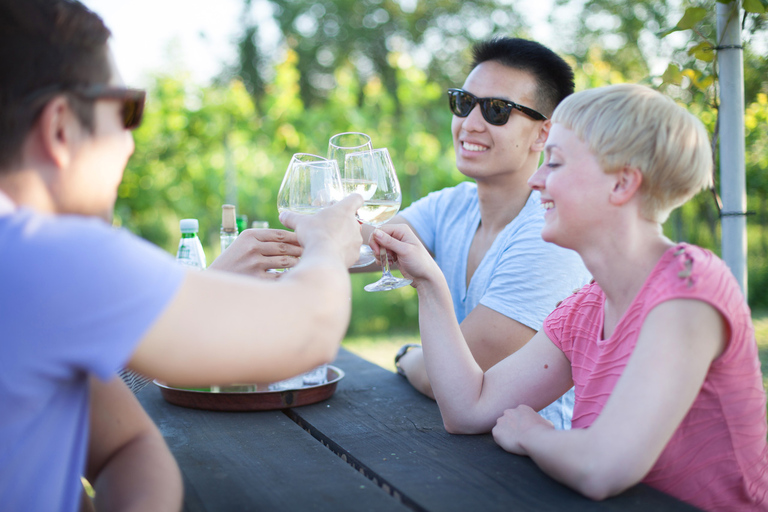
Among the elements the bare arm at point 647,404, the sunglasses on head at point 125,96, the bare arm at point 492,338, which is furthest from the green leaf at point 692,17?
the sunglasses on head at point 125,96

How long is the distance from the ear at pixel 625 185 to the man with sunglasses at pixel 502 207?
3.05ft

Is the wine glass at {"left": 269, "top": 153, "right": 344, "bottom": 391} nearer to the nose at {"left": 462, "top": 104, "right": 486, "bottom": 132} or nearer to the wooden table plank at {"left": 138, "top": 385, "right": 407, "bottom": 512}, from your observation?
the wooden table plank at {"left": 138, "top": 385, "right": 407, "bottom": 512}

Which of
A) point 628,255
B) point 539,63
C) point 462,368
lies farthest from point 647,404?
point 539,63

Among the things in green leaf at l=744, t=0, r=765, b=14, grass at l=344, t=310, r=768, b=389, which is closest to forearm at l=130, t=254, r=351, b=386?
green leaf at l=744, t=0, r=765, b=14

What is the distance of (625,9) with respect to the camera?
1769cm

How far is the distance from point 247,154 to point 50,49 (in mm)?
7931

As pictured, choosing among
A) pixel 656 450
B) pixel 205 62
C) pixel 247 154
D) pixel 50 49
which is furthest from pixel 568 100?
pixel 205 62

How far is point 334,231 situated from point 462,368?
76 centimetres

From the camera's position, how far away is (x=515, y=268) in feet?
8.35

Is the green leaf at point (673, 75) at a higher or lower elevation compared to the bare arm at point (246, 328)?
higher

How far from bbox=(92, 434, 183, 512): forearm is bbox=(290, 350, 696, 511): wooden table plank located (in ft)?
1.54

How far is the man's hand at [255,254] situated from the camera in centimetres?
205

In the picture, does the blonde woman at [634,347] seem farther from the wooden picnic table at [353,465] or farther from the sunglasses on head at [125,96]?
the sunglasses on head at [125,96]

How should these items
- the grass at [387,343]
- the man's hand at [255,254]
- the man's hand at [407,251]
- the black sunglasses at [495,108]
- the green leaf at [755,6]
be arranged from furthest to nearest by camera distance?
the grass at [387,343]
the black sunglasses at [495,108]
the green leaf at [755,6]
the man's hand at [255,254]
the man's hand at [407,251]
